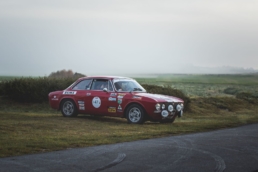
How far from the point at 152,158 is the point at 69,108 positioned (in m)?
9.61

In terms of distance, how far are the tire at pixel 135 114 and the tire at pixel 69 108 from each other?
7.86ft

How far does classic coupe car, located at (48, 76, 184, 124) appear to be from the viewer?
17.3 metres

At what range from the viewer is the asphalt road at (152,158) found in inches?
355

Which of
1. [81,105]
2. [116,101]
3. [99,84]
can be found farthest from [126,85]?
[81,105]

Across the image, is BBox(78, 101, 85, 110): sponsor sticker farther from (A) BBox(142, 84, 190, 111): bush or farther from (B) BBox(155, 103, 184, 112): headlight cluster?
(A) BBox(142, 84, 190, 111): bush

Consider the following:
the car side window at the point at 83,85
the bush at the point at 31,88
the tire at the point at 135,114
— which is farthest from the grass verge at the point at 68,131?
the bush at the point at 31,88

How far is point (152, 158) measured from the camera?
10062mm

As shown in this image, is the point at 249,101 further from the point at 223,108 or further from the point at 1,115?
the point at 1,115

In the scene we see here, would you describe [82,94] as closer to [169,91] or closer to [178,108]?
[178,108]

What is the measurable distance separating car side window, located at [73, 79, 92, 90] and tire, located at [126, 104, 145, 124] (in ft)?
6.81

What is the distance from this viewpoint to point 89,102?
60.8ft

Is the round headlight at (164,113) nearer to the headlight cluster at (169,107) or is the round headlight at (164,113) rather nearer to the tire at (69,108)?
the headlight cluster at (169,107)

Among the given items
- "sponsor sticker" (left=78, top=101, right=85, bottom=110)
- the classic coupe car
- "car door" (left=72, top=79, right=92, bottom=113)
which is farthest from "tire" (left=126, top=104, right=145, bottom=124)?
"sponsor sticker" (left=78, top=101, right=85, bottom=110)

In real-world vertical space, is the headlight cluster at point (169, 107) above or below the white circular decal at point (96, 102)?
below
